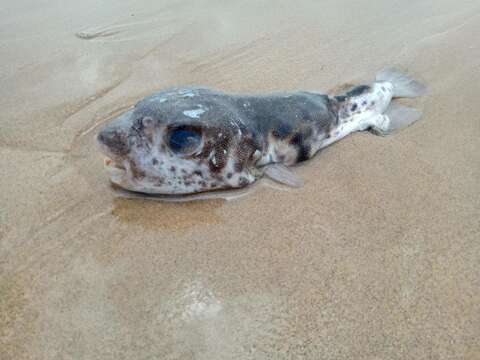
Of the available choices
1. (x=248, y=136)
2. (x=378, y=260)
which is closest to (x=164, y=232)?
(x=248, y=136)

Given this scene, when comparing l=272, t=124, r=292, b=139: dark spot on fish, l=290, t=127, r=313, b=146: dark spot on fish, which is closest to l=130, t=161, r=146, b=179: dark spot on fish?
l=272, t=124, r=292, b=139: dark spot on fish

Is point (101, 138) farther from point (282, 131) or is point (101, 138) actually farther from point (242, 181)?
point (282, 131)

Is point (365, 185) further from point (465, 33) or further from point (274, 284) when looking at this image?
point (465, 33)

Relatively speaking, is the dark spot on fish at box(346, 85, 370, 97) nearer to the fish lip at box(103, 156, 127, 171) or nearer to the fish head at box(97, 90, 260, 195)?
the fish head at box(97, 90, 260, 195)

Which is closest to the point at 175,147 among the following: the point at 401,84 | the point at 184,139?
the point at 184,139

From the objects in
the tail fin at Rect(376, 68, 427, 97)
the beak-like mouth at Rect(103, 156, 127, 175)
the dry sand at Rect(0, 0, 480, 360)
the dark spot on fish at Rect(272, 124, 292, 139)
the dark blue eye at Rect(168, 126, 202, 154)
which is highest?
the dark blue eye at Rect(168, 126, 202, 154)

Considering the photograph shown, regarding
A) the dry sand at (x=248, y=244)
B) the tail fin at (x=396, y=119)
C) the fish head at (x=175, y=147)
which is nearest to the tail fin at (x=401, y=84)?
the dry sand at (x=248, y=244)
